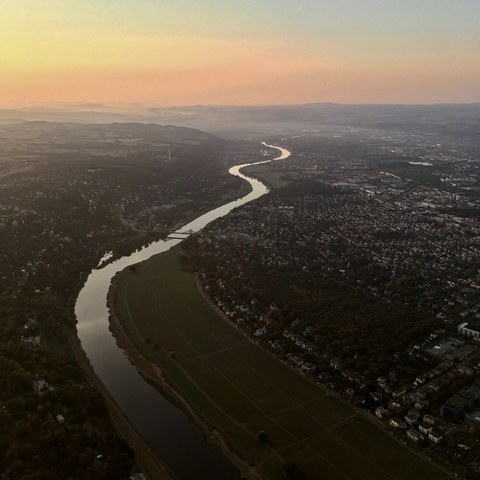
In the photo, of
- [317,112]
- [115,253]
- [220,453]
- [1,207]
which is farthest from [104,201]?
[317,112]

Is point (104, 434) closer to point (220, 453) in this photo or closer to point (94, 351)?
point (220, 453)

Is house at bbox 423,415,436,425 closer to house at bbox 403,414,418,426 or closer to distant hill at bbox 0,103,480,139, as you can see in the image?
house at bbox 403,414,418,426

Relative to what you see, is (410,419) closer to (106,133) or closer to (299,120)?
(106,133)

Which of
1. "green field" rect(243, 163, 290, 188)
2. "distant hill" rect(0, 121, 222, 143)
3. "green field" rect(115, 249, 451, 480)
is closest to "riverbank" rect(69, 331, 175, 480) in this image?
"green field" rect(115, 249, 451, 480)

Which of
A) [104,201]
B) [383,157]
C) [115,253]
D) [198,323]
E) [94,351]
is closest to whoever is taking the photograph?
[94,351]

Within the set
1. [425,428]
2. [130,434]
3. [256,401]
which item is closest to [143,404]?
[130,434]

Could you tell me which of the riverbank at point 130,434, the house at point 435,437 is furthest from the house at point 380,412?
the riverbank at point 130,434

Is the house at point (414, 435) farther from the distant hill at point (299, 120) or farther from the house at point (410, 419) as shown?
the distant hill at point (299, 120)
